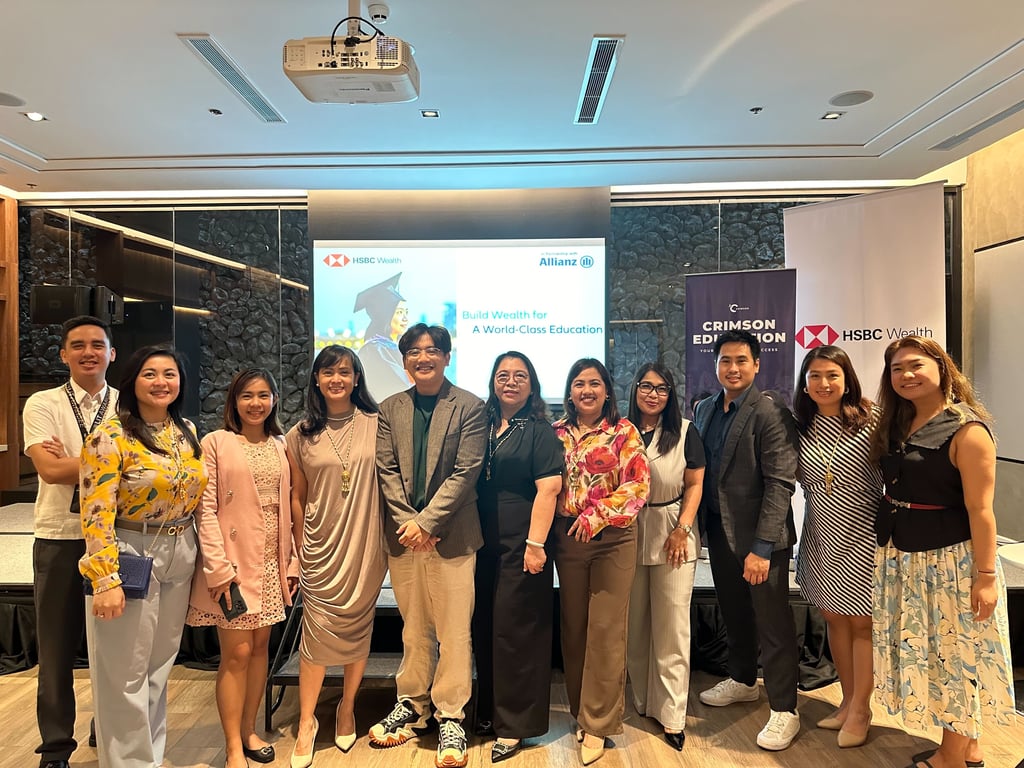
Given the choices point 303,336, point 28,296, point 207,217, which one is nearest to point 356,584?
point 303,336

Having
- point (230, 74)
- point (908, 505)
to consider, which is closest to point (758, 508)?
point (908, 505)

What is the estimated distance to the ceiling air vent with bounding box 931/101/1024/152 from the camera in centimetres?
379

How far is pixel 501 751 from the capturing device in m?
2.54

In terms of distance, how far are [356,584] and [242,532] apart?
475mm

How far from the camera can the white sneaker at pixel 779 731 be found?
Answer: 2641mm

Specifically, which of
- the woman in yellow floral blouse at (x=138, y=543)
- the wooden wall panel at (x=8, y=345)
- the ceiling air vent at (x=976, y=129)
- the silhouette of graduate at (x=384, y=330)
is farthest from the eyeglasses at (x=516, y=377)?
the wooden wall panel at (x=8, y=345)

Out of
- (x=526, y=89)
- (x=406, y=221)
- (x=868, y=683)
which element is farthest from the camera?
(x=406, y=221)

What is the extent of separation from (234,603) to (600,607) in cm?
136

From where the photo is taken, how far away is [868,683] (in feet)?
8.68

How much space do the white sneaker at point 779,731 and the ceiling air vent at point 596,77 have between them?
3041mm

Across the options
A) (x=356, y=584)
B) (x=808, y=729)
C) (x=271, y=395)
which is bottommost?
(x=808, y=729)

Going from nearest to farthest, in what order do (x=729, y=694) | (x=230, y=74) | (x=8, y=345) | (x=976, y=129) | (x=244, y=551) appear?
(x=244, y=551) → (x=729, y=694) → (x=230, y=74) → (x=976, y=129) → (x=8, y=345)

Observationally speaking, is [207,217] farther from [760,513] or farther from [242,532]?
[760,513]

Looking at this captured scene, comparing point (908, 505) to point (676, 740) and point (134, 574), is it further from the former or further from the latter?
point (134, 574)
